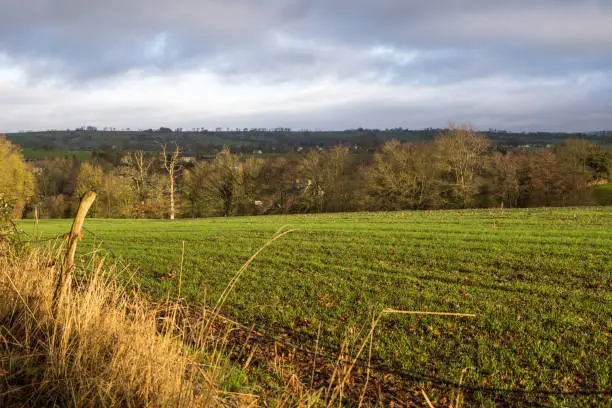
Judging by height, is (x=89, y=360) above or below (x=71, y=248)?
below

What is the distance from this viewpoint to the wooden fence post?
390cm

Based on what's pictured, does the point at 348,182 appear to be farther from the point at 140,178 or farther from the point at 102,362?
the point at 102,362

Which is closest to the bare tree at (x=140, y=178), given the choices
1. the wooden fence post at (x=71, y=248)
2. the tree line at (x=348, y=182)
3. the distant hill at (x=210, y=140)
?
the tree line at (x=348, y=182)

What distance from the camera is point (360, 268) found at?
40.7 ft

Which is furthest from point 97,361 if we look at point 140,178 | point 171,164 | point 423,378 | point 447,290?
point 140,178

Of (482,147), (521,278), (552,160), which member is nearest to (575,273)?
(521,278)

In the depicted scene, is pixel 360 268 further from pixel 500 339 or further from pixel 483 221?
pixel 483 221

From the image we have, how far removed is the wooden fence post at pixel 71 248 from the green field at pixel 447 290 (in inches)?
49.8

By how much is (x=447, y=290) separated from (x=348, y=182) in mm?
42644

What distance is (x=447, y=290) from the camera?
10016 mm

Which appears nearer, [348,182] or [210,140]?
[348,182]

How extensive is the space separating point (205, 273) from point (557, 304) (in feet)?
31.4

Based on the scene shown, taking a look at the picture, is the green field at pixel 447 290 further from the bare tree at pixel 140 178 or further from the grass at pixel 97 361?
the bare tree at pixel 140 178

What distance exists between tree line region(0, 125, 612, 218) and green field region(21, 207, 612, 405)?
91.7 feet
